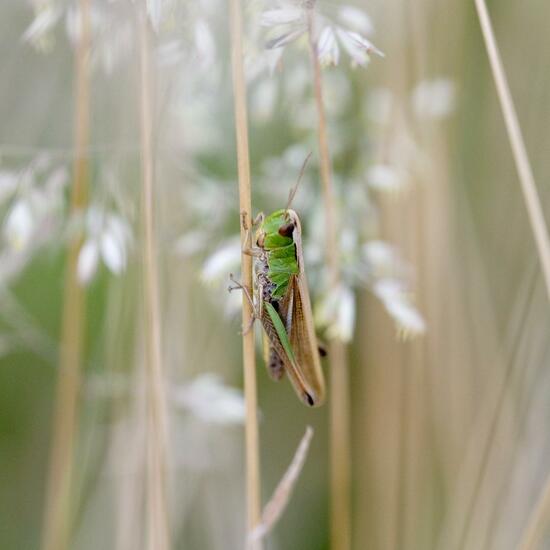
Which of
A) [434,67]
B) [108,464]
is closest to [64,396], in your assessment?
[108,464]

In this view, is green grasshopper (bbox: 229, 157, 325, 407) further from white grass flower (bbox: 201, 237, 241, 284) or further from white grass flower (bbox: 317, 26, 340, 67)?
white grass flower (bbox: 317, 26, 340, 67)

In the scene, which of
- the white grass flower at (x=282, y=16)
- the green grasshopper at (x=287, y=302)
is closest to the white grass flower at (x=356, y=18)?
the white grass flower at (x=282, y=16)

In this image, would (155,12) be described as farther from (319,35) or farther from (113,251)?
(113,251)

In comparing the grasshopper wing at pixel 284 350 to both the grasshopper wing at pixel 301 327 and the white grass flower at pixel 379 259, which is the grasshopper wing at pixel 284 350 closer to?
the grasshopper wing at pixel 301 327

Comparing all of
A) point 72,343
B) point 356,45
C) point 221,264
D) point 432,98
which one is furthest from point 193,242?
point 432,98

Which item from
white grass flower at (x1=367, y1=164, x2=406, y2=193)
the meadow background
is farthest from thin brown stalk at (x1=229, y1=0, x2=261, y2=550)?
white grass flower at (x1=367, y1=164, x2=406, y2=193)

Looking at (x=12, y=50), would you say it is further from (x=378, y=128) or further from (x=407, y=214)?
(x=407, y=214)
